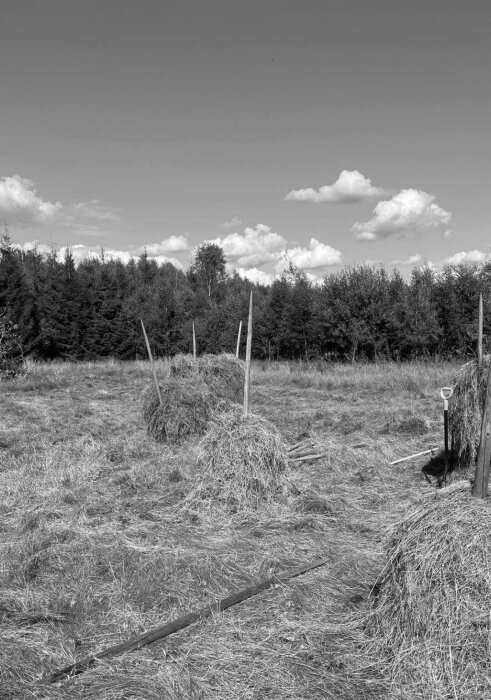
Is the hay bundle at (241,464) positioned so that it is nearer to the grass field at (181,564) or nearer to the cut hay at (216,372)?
the grass field at (181,564)

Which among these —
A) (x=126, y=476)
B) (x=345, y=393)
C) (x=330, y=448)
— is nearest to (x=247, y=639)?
(x=126, y=476)

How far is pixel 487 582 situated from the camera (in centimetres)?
271

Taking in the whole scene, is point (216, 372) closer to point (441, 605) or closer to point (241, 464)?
point (241, 464)

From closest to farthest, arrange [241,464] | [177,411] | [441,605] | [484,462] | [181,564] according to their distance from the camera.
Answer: [441,605]
[484,462]
[181,564]
[241,464]
[177,411]

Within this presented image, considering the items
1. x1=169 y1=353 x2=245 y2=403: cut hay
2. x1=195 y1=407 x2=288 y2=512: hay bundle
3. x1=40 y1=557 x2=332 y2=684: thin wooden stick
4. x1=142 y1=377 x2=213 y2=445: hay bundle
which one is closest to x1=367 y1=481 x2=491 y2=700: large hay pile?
x1=40 y1=557 x2=332 y2=684: thin wooden stick

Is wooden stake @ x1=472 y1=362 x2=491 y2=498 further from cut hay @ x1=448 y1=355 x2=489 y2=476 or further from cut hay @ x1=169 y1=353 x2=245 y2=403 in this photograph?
cut hay @ x1=169 y1=353 x2=245 y2=403

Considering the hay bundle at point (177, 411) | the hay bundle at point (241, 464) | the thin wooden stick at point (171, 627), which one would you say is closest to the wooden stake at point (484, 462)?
the thin wooden stick at point (171, 627)

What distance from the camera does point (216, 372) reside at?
12.7 meters

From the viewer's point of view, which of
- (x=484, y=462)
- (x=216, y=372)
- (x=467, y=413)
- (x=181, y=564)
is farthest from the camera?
(x=216, y=372)

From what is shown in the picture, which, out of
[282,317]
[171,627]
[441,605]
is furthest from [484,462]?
[282,317]

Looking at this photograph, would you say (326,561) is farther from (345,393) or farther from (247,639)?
(345,393)

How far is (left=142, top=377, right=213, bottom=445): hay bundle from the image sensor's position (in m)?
9.45

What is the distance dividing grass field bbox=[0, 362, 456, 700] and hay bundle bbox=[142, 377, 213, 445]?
343mm

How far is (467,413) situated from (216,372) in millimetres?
7182
